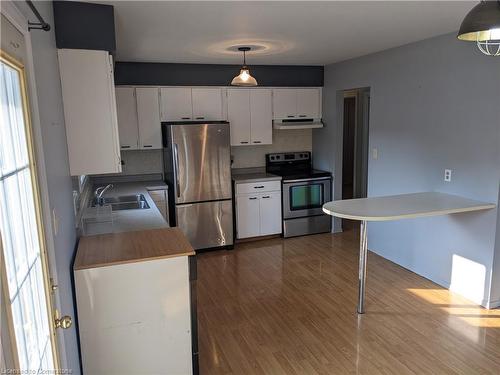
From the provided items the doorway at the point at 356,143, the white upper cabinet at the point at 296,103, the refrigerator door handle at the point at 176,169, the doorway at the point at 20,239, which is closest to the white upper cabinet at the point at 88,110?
the doorway at the point at 20,239

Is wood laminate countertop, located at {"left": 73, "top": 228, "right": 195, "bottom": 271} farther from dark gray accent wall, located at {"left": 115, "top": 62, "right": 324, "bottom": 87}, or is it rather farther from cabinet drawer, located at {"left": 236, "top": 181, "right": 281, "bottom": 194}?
dark gray accent wall, located at {"left": 115, "top": 62, "right": 324, "bottom": 87}

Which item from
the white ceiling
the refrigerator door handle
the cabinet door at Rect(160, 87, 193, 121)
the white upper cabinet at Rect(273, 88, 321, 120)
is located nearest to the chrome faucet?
the refrigerator door handle

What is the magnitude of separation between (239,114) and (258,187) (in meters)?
1.02

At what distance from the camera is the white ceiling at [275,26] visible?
2514mm

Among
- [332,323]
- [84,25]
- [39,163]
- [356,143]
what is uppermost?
[84,25]

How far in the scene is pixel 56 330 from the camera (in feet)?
5.07

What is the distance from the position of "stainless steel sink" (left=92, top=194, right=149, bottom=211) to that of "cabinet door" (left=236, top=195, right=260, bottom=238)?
55.7 inches

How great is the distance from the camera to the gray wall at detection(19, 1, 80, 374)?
5.46 feet

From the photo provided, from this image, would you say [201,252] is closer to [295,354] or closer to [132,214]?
[132,214]

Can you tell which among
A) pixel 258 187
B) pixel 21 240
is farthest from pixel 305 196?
pixel 21 240

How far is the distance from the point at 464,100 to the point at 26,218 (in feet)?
11.3

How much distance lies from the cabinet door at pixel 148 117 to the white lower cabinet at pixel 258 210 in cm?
124

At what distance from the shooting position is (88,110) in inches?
94.7

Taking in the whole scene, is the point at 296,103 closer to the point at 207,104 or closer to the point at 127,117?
the point at 207,104
